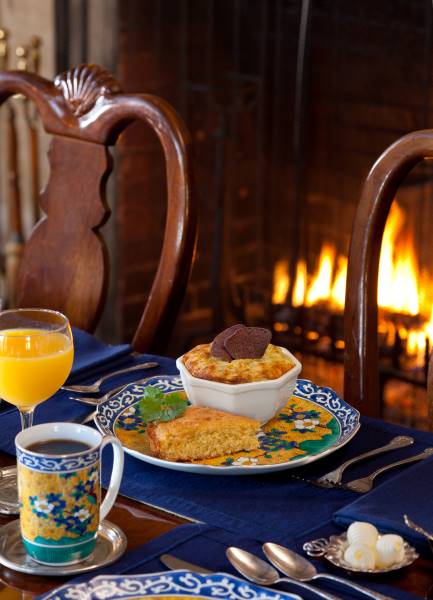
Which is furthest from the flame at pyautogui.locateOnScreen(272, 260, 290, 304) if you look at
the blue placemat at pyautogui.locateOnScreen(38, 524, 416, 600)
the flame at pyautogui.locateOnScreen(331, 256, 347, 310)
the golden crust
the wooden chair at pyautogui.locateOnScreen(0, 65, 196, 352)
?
the blue placemat at pyautogui.locateOnScreen(38, 524, 416, 600)

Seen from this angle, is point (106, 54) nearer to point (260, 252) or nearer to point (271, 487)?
point (260, 252)

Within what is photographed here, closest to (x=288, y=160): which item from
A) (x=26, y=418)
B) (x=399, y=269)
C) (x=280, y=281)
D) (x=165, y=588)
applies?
(x=280, y=281)

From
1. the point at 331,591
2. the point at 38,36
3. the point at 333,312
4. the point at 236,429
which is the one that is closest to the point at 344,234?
the point at 333,312

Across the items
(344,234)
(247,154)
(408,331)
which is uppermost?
(247,154)

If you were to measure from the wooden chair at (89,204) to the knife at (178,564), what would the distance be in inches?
29.1

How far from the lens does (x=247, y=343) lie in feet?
3.77

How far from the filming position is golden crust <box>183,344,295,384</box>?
112 cm

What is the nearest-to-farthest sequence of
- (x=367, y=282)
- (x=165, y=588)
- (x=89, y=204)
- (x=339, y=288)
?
(x=165, y=588) < (x=367, y=282) < (x=89, y=204) < (x=339, y=288)

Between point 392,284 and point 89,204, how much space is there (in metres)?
1.19

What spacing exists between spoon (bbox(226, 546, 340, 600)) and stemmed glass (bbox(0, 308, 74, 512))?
252 mm

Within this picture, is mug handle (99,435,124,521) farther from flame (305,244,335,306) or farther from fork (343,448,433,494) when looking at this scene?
flame (305,244,335,306)

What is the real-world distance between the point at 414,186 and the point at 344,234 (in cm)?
26

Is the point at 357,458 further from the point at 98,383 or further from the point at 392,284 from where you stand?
the point at 392,284

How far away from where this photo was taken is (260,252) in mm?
3012
